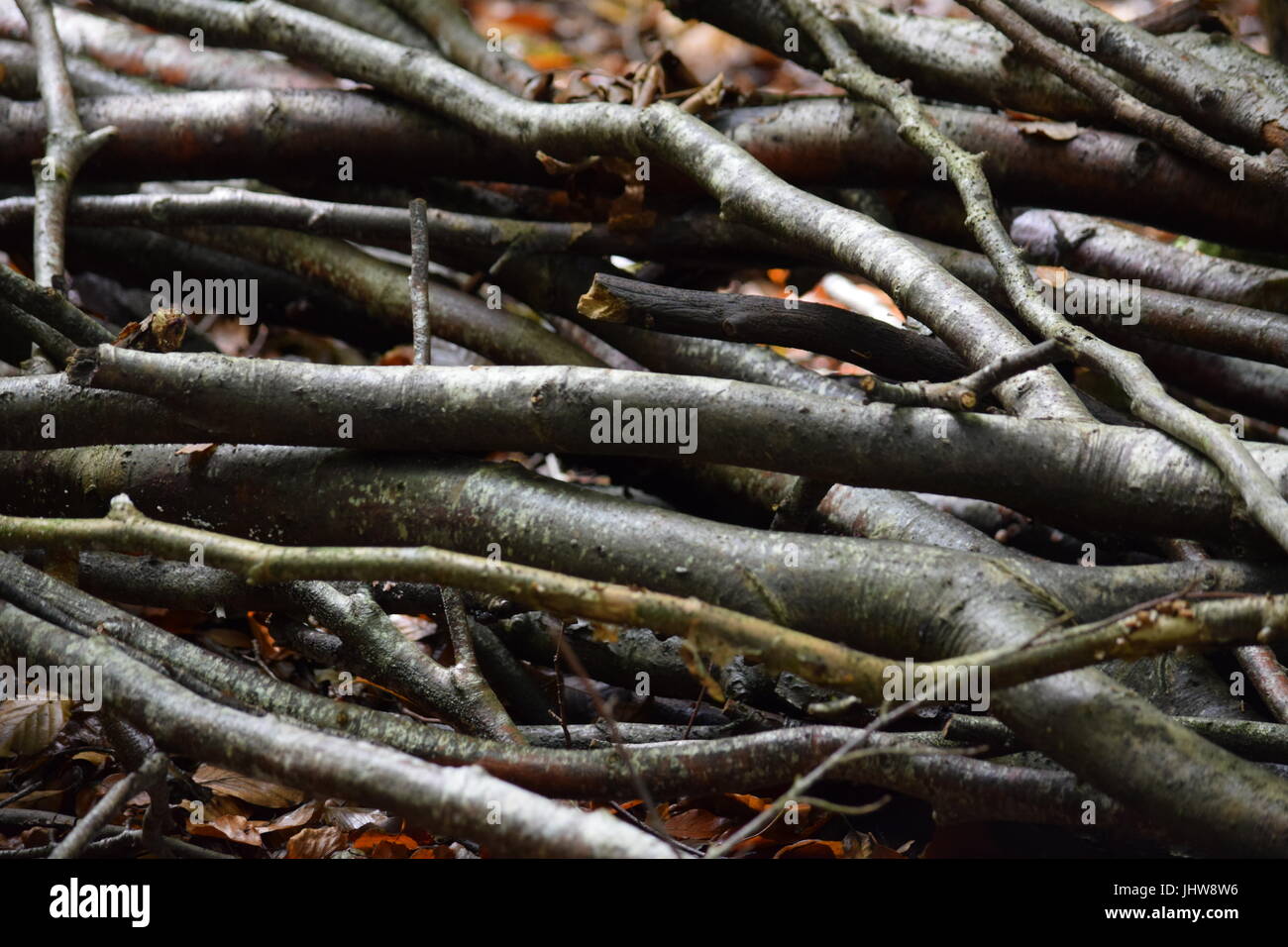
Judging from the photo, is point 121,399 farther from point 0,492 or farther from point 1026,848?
point 1026,848

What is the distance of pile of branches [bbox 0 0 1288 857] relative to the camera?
67.5 inches

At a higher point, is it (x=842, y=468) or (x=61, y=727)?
(x=842, y=468)

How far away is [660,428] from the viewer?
2.08 m

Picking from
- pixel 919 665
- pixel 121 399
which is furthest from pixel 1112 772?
pixel 121 399

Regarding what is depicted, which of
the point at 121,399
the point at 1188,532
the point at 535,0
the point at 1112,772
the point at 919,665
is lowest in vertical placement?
the point at 1112,772
